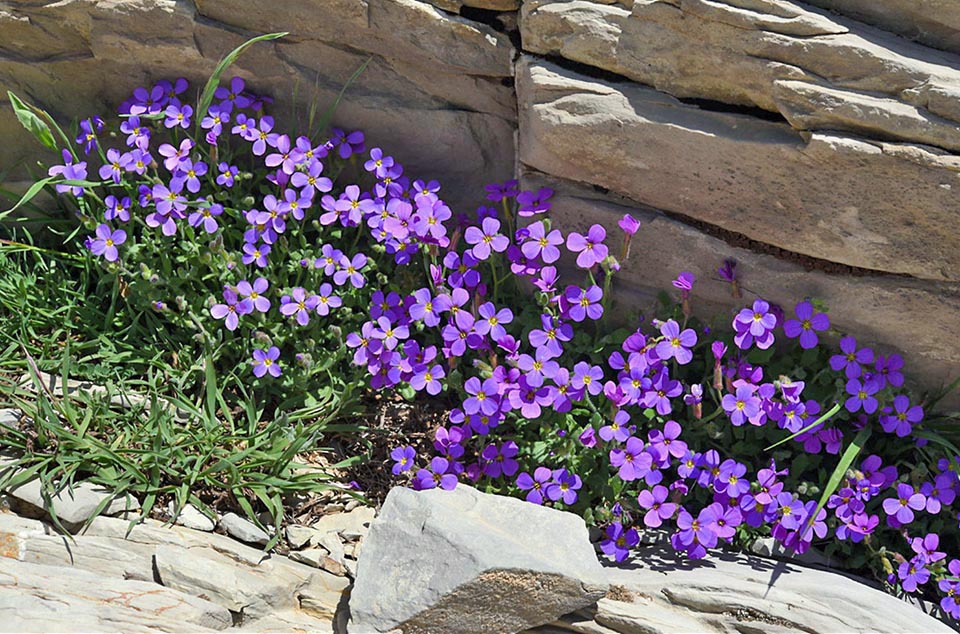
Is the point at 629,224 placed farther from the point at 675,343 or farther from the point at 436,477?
the point at 436,477

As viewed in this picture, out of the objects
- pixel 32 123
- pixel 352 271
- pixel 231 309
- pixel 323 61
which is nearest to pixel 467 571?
pixel 352 271

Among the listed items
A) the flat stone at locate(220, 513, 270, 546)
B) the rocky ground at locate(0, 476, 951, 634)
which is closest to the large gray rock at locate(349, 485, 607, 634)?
the rocky ground at locate(0, 476, 951, 634)

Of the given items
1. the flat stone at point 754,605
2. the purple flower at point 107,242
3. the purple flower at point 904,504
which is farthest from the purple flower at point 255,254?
the purple flower at point 904,504

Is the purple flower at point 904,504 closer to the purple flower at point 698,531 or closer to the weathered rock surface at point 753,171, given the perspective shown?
the purple flower at point 698,531

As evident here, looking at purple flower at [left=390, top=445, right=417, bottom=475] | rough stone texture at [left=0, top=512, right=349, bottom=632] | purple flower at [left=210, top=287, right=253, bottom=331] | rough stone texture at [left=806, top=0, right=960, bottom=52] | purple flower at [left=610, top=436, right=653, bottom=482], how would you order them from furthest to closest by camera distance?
purple flower at [left=210, top=287, right=253, bottom=331] → purple flower at [left=390, top=445, right=417, bottom=475] → purple flower at [left=610, top=436, right=653, bottom=482] → rough stone texture at [left=806, top=0, right=960, bottom=52] → rough stone texture at [left=0, top=512, right=349, bottom=632]

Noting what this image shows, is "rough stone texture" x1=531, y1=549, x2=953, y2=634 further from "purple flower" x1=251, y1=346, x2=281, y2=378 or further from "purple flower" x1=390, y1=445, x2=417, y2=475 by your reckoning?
"purple flower" x1=251, y1=346, x2=281, y2=378

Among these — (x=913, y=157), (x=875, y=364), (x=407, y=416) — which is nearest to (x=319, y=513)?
(x=407, y=416)
